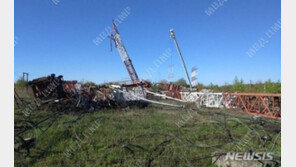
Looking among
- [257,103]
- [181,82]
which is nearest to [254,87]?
[257,103]

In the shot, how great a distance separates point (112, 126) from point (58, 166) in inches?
85.0

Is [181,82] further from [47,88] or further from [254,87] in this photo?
[47,88]

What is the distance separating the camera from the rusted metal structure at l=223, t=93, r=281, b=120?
22.3 feet

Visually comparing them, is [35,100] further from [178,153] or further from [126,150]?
[178,153]

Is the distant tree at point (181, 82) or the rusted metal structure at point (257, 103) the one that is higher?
the distant tree at point (181, 82)

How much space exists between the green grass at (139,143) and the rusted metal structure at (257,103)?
7.12 feet

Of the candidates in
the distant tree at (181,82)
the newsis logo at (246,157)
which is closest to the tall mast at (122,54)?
the distant tree at (181,82)

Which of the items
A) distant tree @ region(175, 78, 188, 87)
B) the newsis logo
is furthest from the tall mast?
the newsis logo

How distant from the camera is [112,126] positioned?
4.89 meters

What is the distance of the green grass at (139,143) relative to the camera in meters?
2.98

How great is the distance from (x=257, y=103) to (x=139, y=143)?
6453mm

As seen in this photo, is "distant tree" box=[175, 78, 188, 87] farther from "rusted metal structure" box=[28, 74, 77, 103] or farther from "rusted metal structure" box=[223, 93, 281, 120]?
"rusted metal structure" box=[28, 74, 77, 103]

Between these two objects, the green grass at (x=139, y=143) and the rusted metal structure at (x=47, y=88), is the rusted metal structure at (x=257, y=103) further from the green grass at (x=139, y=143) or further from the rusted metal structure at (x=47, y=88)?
the rusted metal structure at (x=47, y=88)

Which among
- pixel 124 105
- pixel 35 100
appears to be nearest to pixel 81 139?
pixel 124 105
